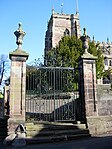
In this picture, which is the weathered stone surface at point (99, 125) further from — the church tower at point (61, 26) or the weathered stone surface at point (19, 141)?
the church tower at point (61, 26)

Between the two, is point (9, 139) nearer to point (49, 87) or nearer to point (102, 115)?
point (49, 87)

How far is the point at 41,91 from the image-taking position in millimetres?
12203

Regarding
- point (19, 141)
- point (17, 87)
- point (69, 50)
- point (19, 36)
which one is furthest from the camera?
point (69, 50)

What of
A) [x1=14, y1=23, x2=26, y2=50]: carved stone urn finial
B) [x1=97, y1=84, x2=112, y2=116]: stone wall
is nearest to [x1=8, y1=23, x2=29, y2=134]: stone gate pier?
[x1=14, y1=23, x2=26, y2=50]: carved stone urn finial

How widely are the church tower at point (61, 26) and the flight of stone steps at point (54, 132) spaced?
49.6 metres

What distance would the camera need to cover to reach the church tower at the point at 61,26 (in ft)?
195

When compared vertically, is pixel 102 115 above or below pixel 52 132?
above

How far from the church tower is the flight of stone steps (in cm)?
4964

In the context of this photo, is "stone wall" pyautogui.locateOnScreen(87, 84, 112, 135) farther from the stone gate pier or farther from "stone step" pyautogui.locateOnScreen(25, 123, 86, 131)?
the stone gate pier

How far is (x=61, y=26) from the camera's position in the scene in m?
62.9

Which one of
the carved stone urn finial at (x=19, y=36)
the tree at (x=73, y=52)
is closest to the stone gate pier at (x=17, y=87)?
the carved stone urn finial at (x=19, y=36)

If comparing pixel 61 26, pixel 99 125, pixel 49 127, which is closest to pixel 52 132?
pixel 49 127

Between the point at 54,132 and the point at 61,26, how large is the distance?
56.4m

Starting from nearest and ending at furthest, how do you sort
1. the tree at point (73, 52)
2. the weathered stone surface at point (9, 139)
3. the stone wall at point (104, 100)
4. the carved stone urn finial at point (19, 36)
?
the weathered stone surface at point (9, 139), the carved stone urn finial at point (19, 36), the stone wall at point (104, 100), the tree at point (73, 52)
